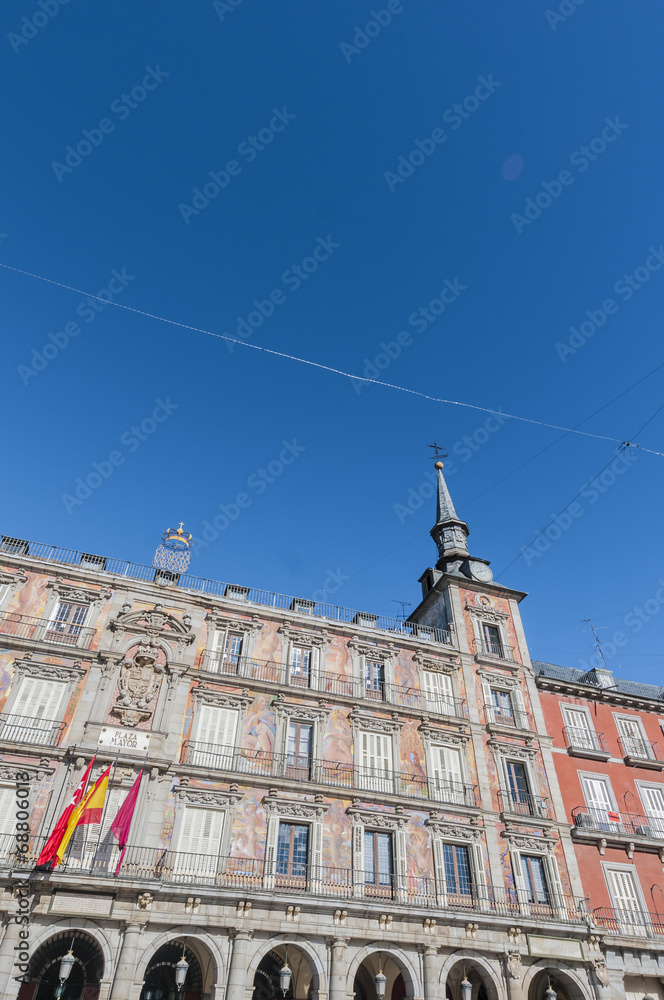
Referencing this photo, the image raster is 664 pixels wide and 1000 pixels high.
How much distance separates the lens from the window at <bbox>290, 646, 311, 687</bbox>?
3080 cm

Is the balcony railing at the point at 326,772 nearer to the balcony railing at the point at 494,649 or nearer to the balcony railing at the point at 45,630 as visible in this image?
the balcony railing at the point at 45,630

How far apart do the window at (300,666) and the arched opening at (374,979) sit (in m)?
11.5

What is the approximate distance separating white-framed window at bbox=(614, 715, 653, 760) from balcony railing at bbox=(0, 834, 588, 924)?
877cm

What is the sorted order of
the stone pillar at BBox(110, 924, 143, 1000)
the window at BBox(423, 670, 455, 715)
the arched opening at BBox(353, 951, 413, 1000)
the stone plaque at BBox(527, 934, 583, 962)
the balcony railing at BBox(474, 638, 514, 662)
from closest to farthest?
the stone pillar at BBox(110, 924, 143, 1000), the stone plaque at BBox(527, 934, 583, 962), the arched opening at BBox(353, 951, 413, 1000), the window at BBox(423, 670, 455, 715), the balcony railing at BBox(474, 638, 514, 662)

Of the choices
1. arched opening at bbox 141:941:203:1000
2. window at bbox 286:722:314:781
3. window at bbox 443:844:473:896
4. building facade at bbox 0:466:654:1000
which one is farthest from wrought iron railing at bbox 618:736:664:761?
arched opening at bbox 141:941:203:1000

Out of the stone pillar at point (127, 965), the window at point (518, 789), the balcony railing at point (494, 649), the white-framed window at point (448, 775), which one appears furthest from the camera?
the balcony railing at point (494, 649)

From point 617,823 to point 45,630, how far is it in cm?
2834

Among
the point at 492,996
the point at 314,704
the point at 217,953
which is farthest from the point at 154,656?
the point at 492,996

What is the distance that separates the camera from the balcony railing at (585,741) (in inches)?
1297

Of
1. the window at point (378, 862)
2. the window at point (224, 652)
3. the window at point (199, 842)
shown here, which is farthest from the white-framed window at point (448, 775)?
the window at point (224, 652)

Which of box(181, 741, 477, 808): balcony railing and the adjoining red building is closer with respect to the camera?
box(181, 741, 477, 808): balcony railing

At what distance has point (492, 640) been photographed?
119 ft

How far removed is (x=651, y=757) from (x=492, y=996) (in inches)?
590

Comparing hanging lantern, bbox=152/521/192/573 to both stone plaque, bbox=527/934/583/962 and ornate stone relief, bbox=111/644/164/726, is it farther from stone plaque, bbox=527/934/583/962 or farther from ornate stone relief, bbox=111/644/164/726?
stone plaque, bbox=527/934/583/962
